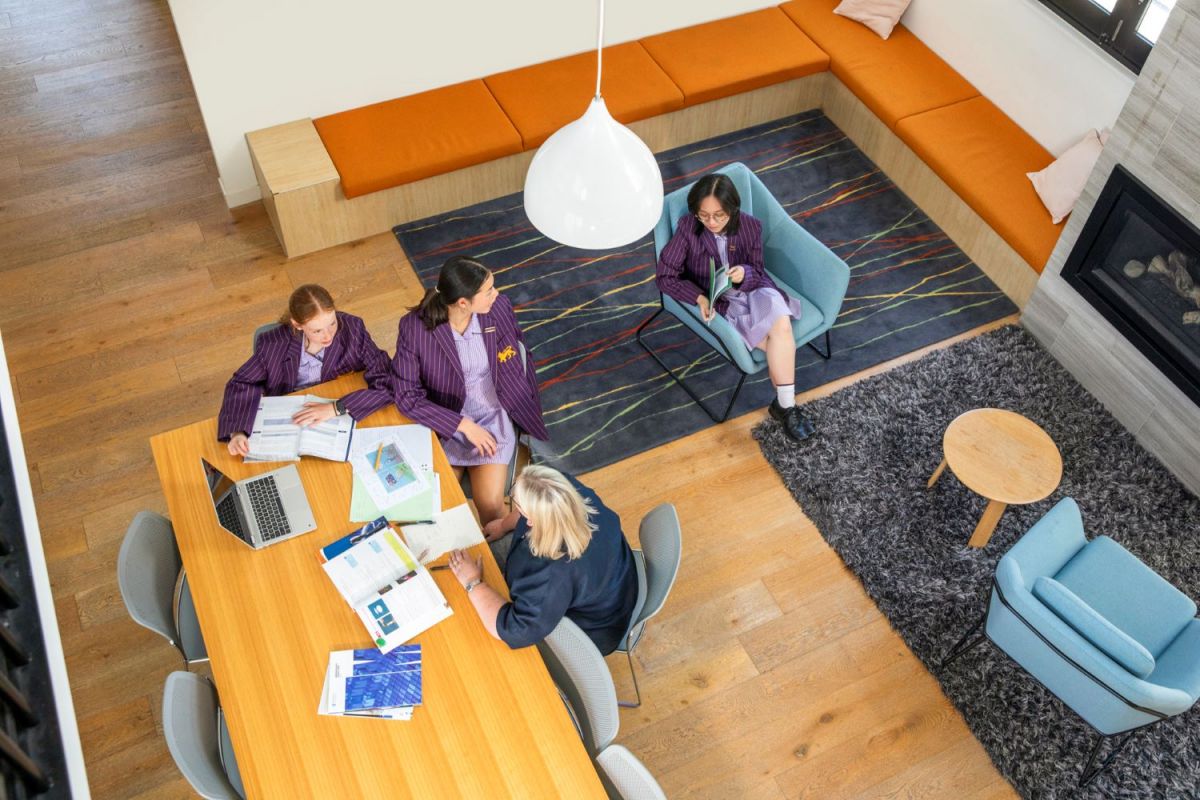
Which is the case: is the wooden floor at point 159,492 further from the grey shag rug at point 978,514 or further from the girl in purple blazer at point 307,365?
the girl in purple blazer at point 307,365

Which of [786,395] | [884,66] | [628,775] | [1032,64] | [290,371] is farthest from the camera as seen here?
[884,66]

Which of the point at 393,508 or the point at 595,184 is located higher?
the point at 595,184

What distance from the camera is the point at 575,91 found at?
18.3 ft

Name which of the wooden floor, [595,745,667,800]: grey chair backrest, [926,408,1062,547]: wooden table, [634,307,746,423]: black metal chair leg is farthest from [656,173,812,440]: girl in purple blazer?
[595,745,667,800]: grey chair backrest

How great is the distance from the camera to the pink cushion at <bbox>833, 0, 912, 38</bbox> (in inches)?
234

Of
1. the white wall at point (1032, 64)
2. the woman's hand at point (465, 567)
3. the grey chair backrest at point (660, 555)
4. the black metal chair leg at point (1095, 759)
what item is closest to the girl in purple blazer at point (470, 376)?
the woman's hand at point (465, 567)

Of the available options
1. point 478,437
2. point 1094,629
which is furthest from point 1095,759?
point 478,437

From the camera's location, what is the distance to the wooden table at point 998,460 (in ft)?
13.2

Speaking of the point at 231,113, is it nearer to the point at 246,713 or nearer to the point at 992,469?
the point at 246,713

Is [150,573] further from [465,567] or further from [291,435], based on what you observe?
[465,567]

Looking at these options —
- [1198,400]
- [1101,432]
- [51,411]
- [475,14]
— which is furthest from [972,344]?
[51,411]

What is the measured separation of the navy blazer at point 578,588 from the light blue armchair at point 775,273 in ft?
4.42

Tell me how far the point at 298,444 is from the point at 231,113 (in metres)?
2.42

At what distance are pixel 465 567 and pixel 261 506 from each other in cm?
71
